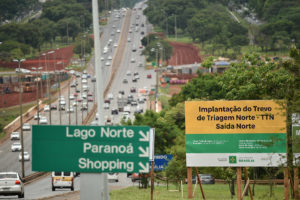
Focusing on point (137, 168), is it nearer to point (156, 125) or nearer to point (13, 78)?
point (156, 125)

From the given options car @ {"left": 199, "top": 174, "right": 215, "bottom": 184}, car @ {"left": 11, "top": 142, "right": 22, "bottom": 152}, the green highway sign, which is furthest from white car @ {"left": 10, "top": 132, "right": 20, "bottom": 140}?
the green highway sign

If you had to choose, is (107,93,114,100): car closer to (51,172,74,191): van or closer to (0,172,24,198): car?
(51,172,74,191): van

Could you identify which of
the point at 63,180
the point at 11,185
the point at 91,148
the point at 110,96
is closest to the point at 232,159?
the point at 91,148

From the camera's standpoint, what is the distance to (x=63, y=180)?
45875 millimetres

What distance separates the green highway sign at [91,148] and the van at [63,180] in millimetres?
29914

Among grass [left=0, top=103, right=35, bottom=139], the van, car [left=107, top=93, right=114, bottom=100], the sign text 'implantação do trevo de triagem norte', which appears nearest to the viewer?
the sign text 'implantação do trevo de triagem norte'

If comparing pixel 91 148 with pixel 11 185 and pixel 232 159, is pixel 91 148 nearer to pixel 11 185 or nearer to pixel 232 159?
pixel 232 159

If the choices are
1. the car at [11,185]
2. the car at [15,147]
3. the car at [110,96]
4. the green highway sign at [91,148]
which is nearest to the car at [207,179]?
the car at [11,185]

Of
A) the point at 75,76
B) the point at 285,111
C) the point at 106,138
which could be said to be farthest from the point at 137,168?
the point at 75,76

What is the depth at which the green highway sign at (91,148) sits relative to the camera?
15398mm

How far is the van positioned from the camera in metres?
45.6

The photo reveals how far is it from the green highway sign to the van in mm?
29914

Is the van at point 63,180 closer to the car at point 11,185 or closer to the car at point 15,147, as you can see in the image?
Answer: the car at point 11,185

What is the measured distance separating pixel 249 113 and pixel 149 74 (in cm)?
16532
